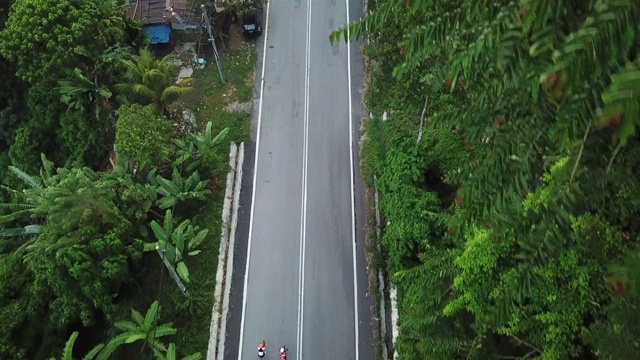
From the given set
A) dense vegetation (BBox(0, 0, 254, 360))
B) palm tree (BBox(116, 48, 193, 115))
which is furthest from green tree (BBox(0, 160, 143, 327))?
palm tree (BBox(116, 48, 193, 115))

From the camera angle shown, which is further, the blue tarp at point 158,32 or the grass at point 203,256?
the blue tarp at point 158,32

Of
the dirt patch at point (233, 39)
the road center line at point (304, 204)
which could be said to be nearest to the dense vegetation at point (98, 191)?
the dirt patch at point (233, 39)

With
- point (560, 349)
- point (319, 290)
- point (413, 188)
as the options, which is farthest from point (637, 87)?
point (319, 290)

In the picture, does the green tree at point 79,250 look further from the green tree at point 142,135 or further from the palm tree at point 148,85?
the palm tree at point 148,85

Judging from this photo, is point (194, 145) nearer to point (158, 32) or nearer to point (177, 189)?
point (177, 189)

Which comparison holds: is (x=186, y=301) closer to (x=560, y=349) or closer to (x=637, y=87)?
(x=560, y=349)

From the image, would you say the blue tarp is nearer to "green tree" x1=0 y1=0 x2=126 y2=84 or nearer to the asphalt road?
"green tree" x1=0 y1=0 x2=126 y2=84
